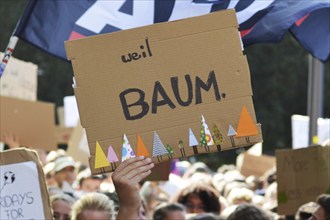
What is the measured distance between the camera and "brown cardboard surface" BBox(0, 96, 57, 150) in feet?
24.5

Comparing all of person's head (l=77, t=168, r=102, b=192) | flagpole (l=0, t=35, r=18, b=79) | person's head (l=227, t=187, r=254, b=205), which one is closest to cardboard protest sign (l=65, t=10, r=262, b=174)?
flagpole (l=0, t=35, r=18, b=79)

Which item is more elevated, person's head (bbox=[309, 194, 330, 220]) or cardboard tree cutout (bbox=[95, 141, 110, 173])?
cardboard tree cutout (bbox=[95, 141, 110, 173])

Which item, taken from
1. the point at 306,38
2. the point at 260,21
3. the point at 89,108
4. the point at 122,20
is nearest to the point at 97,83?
the point at 89,108

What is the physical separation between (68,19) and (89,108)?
5.55 ft

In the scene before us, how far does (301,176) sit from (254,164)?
20.4ft

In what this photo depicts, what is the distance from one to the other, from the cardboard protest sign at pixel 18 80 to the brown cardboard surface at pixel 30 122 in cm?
104

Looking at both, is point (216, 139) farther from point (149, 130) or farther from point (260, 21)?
point (260, 21)

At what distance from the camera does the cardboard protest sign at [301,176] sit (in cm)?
687

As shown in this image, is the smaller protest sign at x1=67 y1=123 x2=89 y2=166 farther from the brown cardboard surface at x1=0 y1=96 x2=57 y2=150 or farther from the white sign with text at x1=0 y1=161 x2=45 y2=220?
the white sign with text at x1=0 y1=161 x2=45 y2=220

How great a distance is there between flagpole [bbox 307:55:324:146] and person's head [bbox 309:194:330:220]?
1.76m

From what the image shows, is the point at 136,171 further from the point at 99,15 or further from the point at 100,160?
the point at 99,15

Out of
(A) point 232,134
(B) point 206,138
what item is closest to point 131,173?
(B) point 206,138

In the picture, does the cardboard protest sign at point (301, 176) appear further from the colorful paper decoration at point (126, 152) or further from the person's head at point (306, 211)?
the colorful paper decoration at point (126, 152)

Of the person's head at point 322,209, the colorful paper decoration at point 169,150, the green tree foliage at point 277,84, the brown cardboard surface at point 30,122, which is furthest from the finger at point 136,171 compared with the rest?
the green tree foliage at point 277,84
